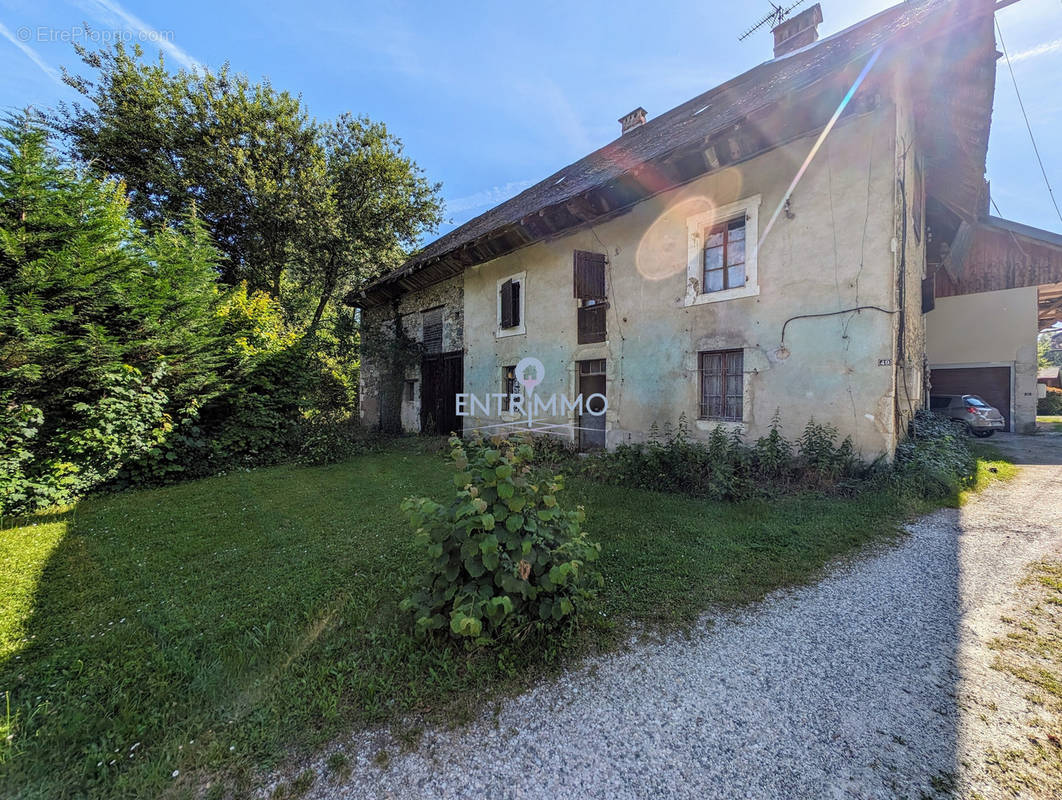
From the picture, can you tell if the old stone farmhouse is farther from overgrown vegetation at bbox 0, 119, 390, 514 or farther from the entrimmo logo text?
overgrown vegetation at bbox 0, 119, 390, 514

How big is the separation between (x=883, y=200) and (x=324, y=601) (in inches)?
318

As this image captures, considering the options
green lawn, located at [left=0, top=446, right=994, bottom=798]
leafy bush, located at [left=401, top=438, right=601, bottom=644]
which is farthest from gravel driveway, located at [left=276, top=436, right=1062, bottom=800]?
leafy bush, located at [left=401, top=438, right=601, bottom=644]

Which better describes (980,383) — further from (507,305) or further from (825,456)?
(507,305)

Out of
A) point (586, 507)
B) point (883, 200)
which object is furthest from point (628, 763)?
point (883, 200)

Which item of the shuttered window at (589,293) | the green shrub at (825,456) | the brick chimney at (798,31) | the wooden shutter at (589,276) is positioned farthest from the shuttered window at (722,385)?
the brick chimney at (798,31)

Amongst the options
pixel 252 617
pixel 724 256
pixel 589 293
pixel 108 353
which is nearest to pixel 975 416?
pixel 724 256

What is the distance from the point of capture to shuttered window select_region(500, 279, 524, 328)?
34.6 ft

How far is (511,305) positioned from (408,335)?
4.96 meters

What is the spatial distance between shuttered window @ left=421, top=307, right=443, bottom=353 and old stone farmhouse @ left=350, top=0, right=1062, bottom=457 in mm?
743

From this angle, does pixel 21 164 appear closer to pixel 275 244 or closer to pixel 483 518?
pixel 483 518

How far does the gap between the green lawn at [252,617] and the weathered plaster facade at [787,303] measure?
183cm

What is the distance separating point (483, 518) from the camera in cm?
208

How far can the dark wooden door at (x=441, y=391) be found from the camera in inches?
473

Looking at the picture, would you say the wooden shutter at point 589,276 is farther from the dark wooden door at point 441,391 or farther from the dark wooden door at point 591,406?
the dark wooden door at point 441,391
